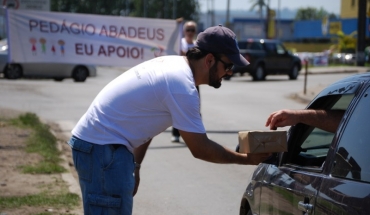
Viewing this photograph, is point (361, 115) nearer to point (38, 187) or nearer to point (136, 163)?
point (136, 163)

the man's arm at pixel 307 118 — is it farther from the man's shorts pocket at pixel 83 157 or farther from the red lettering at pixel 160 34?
the red lettering at pixel 160 34

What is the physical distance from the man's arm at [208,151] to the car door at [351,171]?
518 millimetres

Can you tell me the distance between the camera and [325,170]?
382 cm

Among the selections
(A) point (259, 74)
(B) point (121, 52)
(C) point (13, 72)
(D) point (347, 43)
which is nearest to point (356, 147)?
(B) point (121, 52)

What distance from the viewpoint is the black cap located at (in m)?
3.92

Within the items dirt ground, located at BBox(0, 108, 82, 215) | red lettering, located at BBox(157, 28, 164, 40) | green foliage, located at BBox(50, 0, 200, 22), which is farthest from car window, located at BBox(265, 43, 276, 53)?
dirt ground, located at BBox(0, 108, 82, 215)

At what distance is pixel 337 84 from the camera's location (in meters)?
4.42

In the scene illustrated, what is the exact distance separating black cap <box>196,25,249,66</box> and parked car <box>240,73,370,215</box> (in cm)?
69

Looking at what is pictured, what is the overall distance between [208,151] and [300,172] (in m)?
0.64

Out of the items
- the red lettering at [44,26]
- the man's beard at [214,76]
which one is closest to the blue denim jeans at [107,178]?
the man's beard at [214,76]

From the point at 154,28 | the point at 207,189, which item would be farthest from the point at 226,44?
the point at 154,28

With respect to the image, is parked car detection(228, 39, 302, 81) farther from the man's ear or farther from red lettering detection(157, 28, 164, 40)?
the man's ear

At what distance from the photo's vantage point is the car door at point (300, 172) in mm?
3932

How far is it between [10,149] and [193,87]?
7.85 metres
